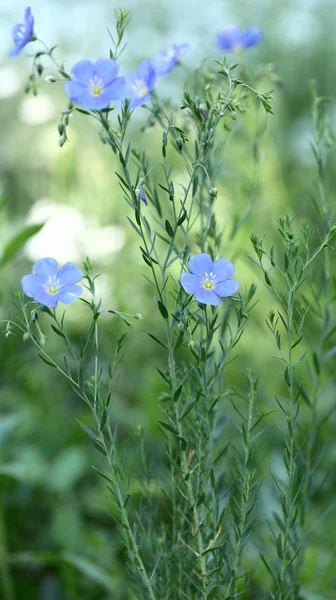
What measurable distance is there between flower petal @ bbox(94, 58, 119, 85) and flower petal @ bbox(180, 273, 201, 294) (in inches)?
9.6

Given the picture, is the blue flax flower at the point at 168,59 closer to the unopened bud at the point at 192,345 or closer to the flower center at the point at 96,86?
the flower center at the point at 96,86

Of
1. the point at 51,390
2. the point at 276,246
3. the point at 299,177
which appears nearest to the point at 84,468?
the point at 51,390

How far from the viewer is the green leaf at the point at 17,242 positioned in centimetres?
132

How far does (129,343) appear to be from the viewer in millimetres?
2531

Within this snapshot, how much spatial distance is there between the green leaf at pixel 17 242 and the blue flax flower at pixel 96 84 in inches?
21.8

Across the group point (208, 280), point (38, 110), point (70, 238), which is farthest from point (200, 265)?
point (38, 110)

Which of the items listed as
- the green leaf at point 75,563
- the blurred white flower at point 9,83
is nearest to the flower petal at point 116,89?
the green leaf at point 75,563

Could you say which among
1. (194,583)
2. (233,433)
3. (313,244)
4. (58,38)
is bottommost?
(194,583)

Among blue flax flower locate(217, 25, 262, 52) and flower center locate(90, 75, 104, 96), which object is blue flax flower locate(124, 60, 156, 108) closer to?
flower center locate(90, 75, 104, 96)

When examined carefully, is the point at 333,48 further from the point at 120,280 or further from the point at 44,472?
the point at 44,472

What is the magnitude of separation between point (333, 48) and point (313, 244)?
2.70 meters

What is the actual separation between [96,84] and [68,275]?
22cm

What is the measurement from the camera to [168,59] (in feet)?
3.25

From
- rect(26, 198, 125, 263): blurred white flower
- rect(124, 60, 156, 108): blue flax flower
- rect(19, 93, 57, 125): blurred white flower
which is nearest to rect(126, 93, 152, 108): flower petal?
rect(124, 60, 156, 108): blue flax flower
